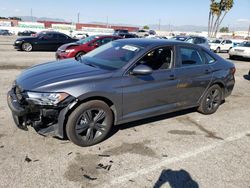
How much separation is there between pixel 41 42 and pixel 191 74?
14.9 m

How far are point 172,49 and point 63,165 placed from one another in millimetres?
2810

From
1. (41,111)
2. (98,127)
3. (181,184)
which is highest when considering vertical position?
(41,111)

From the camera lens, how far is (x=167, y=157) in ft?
12.4

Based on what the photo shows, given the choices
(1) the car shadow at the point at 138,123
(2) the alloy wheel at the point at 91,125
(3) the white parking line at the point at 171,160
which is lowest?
(3) the white parking line at the point at 171,160

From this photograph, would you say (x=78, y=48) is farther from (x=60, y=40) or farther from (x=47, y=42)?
(x=60, y=40)

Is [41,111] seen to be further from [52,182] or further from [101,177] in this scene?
[101,177]

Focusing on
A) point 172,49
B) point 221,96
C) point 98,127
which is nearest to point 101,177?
point 98,127

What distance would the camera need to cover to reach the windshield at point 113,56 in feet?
14.1

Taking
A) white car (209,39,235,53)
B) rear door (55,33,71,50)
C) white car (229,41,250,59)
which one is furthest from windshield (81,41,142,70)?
white car (209,39,235,53)

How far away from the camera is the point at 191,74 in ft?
16.3

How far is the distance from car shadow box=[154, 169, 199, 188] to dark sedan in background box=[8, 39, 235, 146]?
3.95 ft

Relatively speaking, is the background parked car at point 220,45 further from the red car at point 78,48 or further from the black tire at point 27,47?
the black tire at point 27,47

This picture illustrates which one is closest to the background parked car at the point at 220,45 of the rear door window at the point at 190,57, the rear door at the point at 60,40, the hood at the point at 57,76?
the rear door at the point at 60,40

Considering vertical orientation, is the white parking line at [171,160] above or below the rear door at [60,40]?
below
